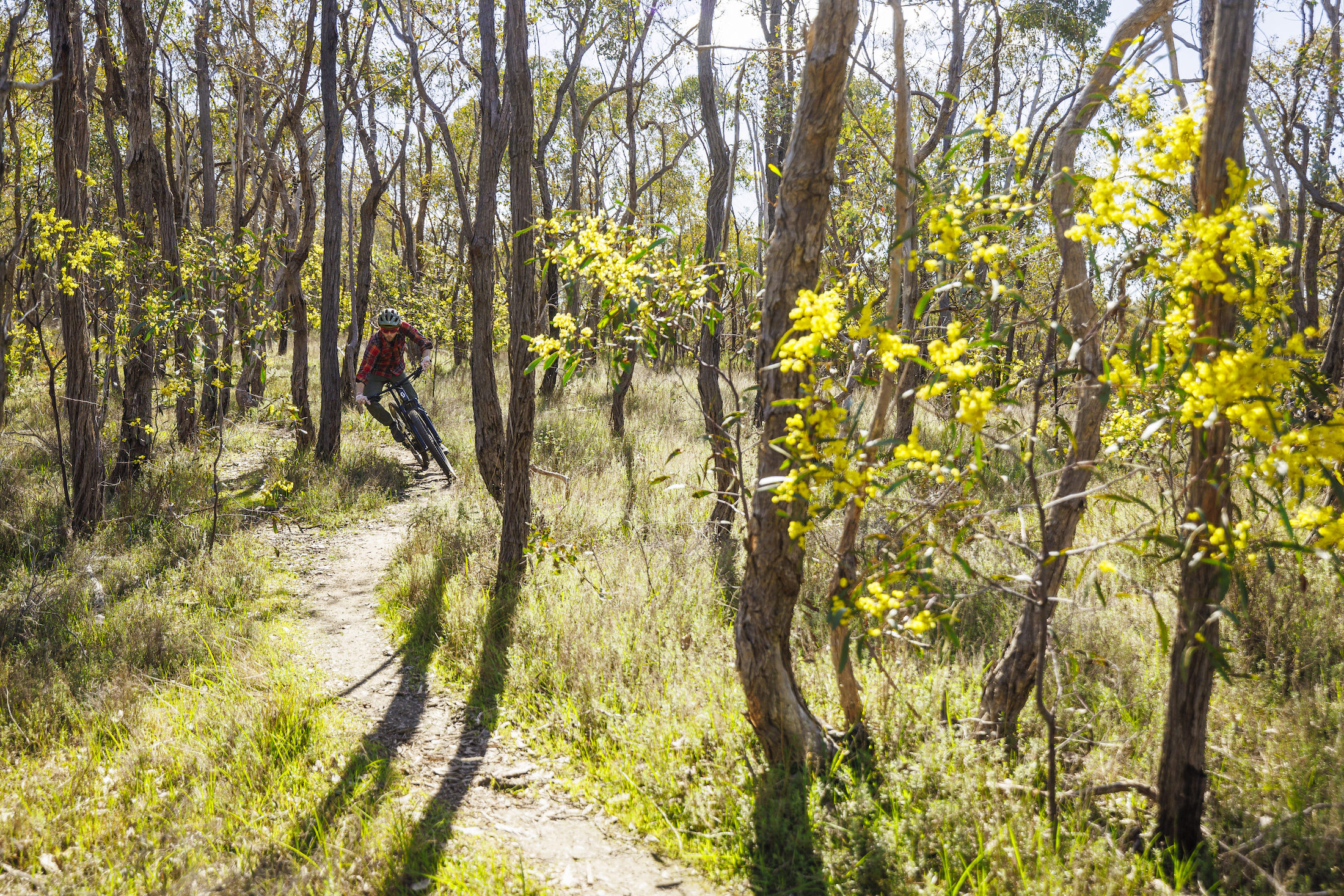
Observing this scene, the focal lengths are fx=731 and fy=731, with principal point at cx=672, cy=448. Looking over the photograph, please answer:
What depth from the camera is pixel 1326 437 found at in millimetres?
1843

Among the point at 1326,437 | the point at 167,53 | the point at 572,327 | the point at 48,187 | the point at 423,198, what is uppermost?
the point at 167,53

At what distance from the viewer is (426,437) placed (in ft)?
28.1

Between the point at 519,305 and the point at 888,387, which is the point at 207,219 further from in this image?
the point at 888,387

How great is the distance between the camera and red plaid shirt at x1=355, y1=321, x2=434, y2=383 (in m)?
8.31

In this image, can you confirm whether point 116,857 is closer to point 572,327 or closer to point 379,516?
point 572,327

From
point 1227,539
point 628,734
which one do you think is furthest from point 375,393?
point 1227,539

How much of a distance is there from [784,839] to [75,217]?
22.8 ft

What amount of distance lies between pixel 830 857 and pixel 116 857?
8.94ft

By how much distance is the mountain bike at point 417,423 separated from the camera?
8.41 m

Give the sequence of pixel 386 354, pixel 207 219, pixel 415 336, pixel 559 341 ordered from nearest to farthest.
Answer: pixel 559 341 < pixel 386 354 < pixel 415 336 < pixel 207 219

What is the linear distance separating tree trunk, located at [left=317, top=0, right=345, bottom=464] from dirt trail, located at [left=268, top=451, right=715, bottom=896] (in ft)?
12.0

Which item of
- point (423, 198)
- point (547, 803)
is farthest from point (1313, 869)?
point (423, 198)

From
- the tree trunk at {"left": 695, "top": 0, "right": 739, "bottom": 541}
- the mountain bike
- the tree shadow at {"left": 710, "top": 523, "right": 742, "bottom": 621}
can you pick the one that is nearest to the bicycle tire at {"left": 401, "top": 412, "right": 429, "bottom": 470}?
the mountain bike

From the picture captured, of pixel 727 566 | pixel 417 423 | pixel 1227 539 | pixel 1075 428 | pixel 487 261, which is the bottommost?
pixel 727 566
